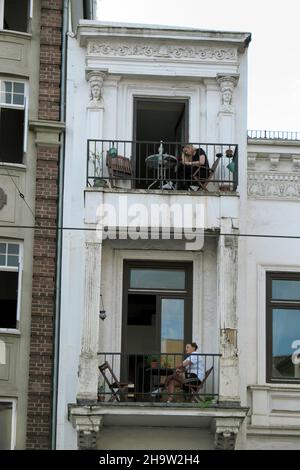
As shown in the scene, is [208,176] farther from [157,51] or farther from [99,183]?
[157,51]

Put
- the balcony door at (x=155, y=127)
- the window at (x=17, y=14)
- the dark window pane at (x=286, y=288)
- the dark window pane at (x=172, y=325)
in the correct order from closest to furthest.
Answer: the dark window pane at (x=172, y=325) → the dark window pane at (x=286, y=288) → the balcony door at (x=155, y=127) → the window at (x=17, y=14)

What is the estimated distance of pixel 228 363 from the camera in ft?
83.5

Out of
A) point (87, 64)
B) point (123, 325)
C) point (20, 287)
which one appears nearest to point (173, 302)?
point (123, 325)

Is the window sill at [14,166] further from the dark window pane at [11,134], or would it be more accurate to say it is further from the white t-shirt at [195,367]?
the white t-shirt at [195,367]

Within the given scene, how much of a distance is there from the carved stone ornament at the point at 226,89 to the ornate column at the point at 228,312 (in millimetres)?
2651

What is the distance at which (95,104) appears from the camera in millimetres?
27391

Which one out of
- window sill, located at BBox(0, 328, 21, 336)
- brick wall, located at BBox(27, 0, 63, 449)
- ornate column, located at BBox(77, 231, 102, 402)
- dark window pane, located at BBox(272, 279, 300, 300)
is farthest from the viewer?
dark window pane, located at BBox(272, 279, 300, 300)

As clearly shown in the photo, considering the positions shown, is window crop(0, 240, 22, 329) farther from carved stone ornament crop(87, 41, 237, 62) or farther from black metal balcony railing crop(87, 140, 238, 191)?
carved stone ornament crop(87, 41, 237, 62)

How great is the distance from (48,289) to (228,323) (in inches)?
145

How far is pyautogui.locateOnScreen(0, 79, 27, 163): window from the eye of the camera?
27562 millimetres

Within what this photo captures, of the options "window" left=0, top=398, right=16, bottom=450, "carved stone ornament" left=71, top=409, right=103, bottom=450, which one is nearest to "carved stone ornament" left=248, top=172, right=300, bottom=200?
"carved stone ornament" left=71, top=409, right=103, bottom=450

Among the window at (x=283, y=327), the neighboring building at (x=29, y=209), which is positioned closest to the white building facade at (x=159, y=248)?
the window at (x=283, y=327)

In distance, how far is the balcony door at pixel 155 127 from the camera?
27.8 m

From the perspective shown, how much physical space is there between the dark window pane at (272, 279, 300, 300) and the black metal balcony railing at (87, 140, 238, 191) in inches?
83.9
